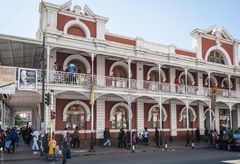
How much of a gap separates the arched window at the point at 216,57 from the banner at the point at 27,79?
20.2 meters

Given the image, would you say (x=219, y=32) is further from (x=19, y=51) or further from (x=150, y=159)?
(x=19, y=51)

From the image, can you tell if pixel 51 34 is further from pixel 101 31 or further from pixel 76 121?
pixel 76 121

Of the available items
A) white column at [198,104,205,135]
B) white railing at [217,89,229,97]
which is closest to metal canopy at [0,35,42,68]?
white column at [198,104,205,135]

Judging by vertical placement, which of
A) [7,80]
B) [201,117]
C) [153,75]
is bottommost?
[201,117]

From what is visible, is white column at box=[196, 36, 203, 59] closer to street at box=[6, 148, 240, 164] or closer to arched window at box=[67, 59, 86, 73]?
arched window at box=[67, 59, 86, 73]

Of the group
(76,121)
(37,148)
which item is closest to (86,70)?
(76,121)

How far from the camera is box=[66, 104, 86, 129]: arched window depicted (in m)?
20.5

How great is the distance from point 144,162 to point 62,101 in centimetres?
926

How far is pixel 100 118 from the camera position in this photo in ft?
69.7

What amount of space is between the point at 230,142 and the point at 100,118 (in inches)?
392

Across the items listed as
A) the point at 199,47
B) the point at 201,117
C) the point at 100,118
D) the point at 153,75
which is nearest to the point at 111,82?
the point at 100,118

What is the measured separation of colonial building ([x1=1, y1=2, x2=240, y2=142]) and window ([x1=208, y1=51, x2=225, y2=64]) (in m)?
0.56

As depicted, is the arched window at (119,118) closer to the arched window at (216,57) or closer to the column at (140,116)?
the column at (140,116)

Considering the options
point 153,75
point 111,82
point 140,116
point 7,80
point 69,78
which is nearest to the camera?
point 7,80
